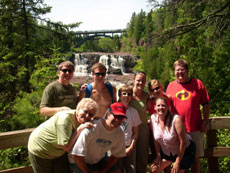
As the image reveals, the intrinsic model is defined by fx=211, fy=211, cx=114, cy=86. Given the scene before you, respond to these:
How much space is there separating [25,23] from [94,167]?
9274 millimetres

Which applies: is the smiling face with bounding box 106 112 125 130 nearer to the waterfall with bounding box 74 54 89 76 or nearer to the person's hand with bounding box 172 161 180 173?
the person's hand with bounding box 172 161 180 173

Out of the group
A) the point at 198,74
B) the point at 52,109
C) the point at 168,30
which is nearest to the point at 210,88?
the point at 198,74

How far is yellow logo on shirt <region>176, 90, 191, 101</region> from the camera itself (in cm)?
256

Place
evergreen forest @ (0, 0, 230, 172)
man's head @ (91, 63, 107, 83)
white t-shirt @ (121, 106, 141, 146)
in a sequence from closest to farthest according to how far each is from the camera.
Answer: white t-shirt @ (121, 106, 141, 146)
man's head @ (91, 63, 107, 83)
evergreen forest @ (0, 0, 230, 172)

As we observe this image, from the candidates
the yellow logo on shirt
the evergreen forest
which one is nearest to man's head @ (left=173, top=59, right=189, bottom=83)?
the yellow logo on shirt

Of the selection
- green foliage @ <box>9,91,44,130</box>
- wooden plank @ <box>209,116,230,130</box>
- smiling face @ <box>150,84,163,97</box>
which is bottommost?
green foliage @ <box>9,91,44,130</box>

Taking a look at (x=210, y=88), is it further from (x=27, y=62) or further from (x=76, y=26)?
(x=27, y=62)

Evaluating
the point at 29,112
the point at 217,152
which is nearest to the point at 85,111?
the point at 217,152

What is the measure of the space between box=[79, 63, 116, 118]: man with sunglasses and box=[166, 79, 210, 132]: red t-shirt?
78 cm

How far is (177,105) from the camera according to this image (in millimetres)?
2572

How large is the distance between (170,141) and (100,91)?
41.3 inches

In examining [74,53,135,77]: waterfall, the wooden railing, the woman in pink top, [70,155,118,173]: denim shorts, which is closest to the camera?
[70,155,118,173]: denim shorts

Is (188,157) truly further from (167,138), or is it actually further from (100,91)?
(100,91)

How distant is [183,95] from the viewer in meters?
2.59
